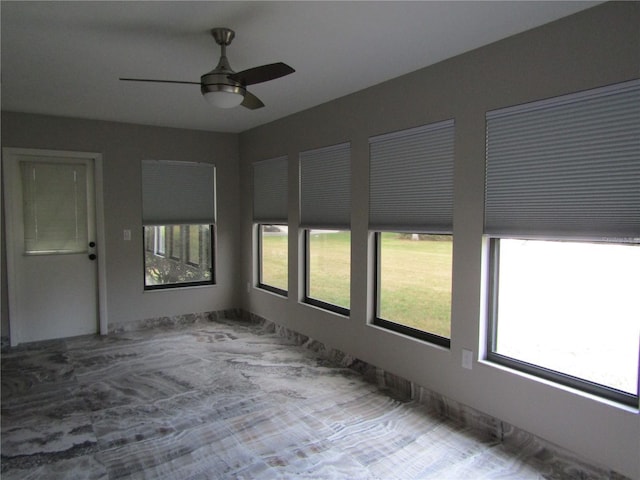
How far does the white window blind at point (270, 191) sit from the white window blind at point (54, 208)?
199cm

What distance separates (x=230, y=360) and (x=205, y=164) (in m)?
2.67

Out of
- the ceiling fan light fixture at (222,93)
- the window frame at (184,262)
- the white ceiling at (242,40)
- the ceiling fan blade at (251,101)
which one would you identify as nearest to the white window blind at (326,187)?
the white ceiling at (242,40)

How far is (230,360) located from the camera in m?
4.11

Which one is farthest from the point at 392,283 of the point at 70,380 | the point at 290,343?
the point at 70,380

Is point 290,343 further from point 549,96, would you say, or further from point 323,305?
point 549,96

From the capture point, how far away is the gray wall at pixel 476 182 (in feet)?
7.03

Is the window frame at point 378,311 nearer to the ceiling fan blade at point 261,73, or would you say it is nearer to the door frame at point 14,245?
the ceiling fan blade at point 261,73

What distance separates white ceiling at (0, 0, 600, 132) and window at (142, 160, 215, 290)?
60.2 inches

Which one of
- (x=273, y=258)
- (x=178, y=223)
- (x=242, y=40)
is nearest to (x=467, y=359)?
(x=242, y=40)

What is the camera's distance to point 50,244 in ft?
15.4

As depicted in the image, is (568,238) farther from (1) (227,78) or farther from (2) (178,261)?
(2) (178,261)

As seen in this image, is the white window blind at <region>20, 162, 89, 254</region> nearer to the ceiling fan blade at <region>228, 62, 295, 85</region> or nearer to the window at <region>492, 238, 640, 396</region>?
the ceiling fan blade at <region>228, 62, 295, 85</region>

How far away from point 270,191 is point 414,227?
2.33m

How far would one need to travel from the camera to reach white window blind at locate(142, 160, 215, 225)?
5.14 metres
